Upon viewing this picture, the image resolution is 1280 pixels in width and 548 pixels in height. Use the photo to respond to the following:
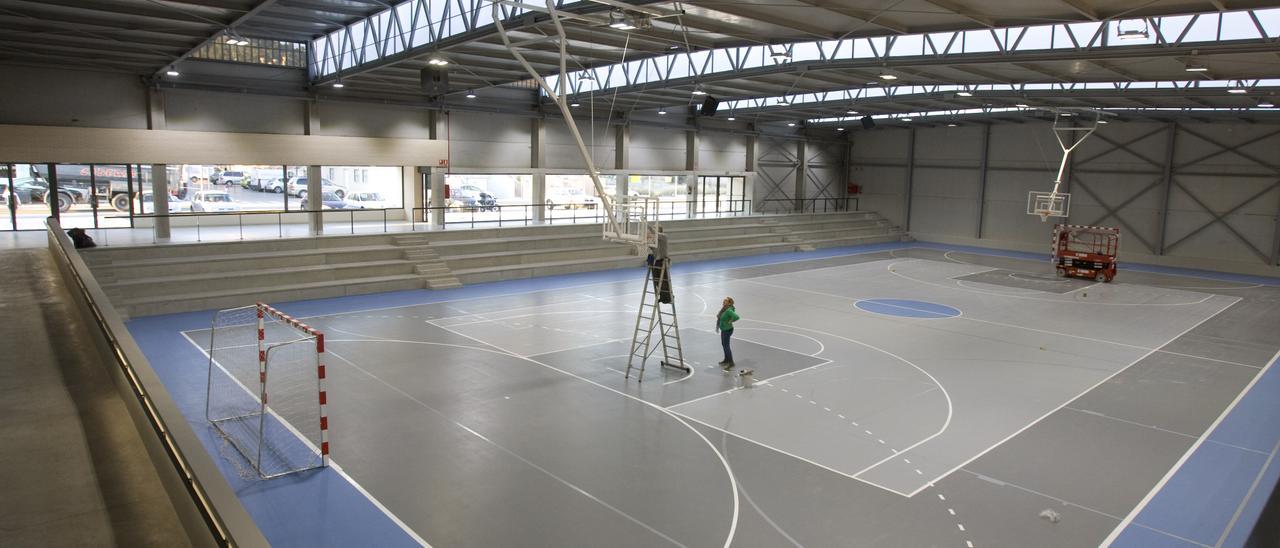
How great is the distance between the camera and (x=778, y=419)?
12.6 meters

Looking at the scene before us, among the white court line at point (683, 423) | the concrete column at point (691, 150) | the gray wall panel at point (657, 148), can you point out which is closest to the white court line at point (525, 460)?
the white court line at point (683, 423)

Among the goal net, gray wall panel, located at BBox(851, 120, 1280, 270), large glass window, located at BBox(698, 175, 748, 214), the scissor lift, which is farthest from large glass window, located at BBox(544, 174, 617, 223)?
the goal net

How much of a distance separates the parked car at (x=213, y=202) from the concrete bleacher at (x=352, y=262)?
6.89 metres

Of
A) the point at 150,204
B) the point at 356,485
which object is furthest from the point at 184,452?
the point at 150,204

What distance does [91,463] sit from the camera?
6164mm

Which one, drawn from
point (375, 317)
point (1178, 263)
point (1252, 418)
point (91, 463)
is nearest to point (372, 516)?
point (91, 463)

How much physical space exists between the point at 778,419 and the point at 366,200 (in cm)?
2431

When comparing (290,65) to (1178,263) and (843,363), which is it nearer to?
(843,363)

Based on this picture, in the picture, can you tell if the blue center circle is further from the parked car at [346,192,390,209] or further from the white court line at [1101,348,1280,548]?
the parked car at [346,192,390,209]

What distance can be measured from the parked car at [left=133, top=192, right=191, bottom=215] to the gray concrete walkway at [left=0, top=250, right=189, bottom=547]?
1961cm

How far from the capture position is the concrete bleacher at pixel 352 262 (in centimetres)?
2069

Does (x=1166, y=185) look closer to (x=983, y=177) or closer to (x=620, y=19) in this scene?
(x=983, y=177)

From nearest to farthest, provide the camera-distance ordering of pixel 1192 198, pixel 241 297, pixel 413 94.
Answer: pixel 241 297 < pixel 413 94 < pixel 1192 198

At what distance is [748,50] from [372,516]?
1876 cm
